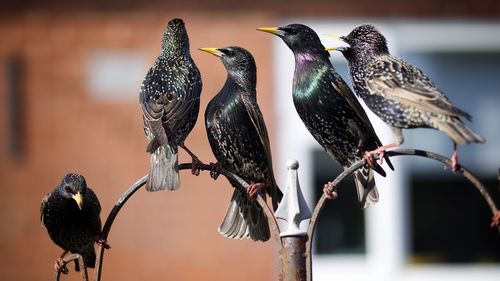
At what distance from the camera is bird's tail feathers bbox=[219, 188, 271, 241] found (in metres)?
3.34

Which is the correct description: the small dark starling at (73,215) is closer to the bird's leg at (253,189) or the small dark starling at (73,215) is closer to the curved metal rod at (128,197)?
the curved metal rod at (128,197)

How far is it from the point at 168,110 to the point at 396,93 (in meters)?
0.70

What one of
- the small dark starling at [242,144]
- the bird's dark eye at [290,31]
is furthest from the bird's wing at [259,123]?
the bird's dark eye at [290,31]

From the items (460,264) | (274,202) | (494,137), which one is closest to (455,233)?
(460,264)

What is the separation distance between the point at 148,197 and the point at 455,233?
2181mm

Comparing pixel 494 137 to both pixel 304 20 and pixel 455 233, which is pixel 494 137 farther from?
pixel 304 20

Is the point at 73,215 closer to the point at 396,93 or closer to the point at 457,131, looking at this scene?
the point at 396,93

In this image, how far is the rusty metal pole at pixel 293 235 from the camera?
2.85 m

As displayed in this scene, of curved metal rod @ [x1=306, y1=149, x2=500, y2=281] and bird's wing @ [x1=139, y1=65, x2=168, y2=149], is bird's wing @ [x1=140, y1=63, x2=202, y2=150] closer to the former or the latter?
bird's wing @ [x1=139, y1=65, x2=168, y2=149]

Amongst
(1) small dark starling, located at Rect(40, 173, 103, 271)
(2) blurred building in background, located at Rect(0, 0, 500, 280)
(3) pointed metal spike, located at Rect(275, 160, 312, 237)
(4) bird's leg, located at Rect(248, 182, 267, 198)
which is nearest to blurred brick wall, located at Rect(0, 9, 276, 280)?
(2) blurred building in background, located at Rect(0, 0, 500, 280)

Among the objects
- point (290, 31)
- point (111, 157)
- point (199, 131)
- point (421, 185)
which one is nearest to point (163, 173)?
point (290, 31)

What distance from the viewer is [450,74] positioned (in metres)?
7.96

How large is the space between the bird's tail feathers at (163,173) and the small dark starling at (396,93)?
0.57 meters

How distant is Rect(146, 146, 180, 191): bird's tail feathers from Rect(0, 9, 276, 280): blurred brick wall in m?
4.34
